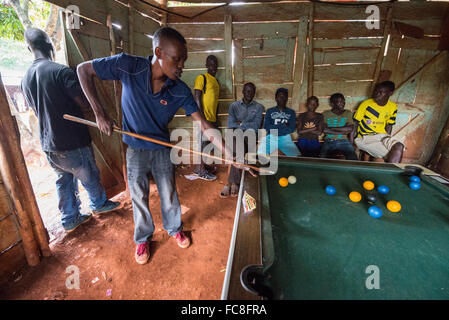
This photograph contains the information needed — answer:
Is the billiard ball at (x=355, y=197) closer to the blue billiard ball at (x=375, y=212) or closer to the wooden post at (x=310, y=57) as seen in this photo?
the blue billiard ball at (x=375, y=212)

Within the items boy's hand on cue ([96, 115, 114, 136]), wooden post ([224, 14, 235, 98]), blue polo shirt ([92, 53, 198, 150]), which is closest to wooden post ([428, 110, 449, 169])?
wooden post ([224, 14, 235, 98])

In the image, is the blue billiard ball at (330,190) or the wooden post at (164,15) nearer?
the blue billiard ball at (330,190)

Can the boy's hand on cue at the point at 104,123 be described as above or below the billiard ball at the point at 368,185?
above

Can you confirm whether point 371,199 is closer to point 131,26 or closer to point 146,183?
point 146,183

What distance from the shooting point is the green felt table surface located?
0.92 meters

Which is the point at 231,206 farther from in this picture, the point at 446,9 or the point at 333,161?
the point at 446,9

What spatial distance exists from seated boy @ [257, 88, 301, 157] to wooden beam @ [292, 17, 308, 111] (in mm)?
602

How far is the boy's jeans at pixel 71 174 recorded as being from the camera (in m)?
2.27

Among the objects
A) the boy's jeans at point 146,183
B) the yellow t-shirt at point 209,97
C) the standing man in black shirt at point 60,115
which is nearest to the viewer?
the boy's jeans at point 146,183

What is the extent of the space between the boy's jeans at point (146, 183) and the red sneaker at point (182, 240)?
0.82 ft

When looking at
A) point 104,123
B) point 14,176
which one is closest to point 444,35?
point 104,123

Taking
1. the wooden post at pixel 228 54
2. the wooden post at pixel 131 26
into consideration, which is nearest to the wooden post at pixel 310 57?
the wooden post at pixel 228 54

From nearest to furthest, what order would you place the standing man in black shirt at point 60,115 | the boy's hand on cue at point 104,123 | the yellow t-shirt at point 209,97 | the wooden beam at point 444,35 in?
the boy's hand on cue at point 104,123, the standing man in black shirt at point 60,115, the wooden beam at point 444,35, the yellow t-shirt at point 209,97

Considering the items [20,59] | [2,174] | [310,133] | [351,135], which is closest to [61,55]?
[2,174]
